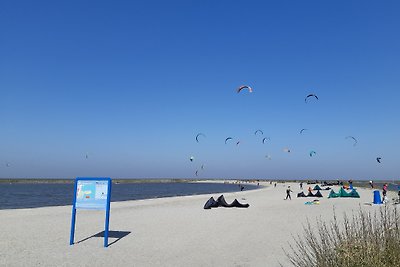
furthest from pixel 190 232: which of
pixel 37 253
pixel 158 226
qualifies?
pixel 37 253

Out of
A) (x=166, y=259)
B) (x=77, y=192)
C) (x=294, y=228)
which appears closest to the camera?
(x=166, y=259)

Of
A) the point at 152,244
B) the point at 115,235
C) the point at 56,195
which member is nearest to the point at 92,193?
the point at 115,235

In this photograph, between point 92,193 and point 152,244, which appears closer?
point 152,244

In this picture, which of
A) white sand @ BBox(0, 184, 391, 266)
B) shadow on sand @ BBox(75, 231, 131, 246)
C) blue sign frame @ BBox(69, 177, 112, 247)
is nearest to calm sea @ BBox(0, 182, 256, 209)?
white sand @ BBox(0, 184, 391, 266)

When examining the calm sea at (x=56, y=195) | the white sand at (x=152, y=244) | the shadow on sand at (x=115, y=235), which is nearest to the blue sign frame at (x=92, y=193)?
the shadow on sand at (x=115, y=235)

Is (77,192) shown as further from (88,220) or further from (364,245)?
(364,245)

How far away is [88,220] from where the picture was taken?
639 inches

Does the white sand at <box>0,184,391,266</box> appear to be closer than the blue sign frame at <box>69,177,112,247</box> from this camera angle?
Yes

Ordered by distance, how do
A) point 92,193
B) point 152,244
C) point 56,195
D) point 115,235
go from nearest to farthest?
point 152,244 → point 92,193 → point 115,235 → point 56,195

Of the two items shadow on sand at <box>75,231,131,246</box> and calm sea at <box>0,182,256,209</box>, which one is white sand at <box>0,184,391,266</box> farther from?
calm sea at <box>0,182,256,209</box>

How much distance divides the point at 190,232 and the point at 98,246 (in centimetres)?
400

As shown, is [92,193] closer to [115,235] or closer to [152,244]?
[115,235]

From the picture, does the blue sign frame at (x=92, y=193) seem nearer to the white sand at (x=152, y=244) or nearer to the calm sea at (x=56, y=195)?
the white sand at (x=152, y=244)

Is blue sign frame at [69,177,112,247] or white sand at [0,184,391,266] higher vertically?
blue sign frame at [69,177,112,247]
